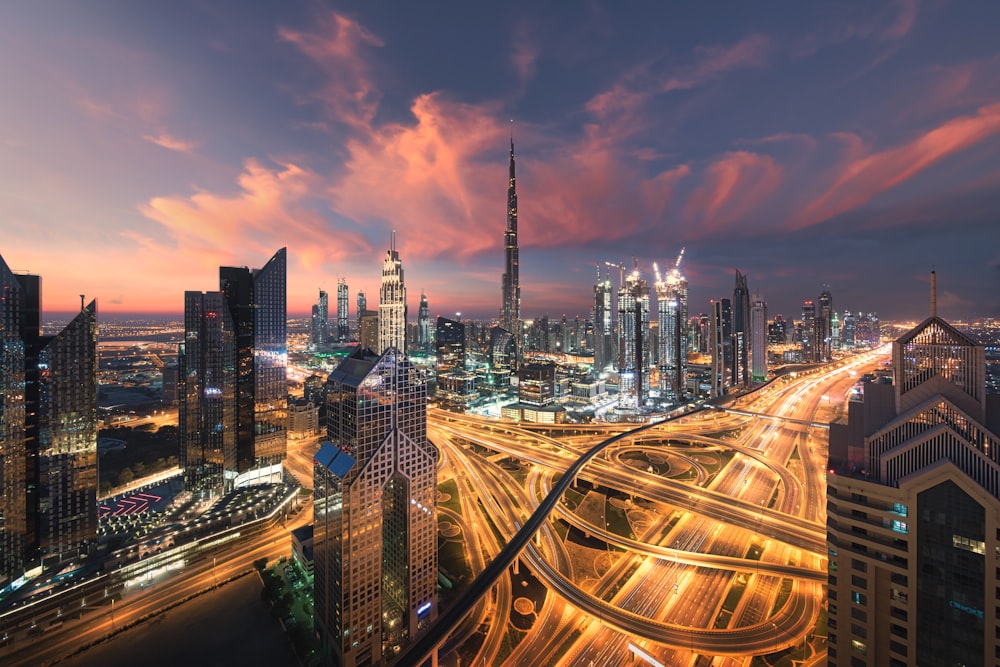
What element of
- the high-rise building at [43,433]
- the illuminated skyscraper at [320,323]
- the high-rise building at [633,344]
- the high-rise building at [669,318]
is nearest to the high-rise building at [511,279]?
the high-rise building at [633,344]

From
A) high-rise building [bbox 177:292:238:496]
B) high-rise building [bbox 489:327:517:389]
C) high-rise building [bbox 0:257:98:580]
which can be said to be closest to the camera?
high-rise building [bbox 0:257:98:580]

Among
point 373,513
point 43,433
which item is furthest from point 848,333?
point 43,433

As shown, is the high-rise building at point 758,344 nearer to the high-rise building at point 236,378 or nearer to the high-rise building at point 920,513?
the high-rise building at point 920,513

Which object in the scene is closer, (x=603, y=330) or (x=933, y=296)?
(x=933, y=296)

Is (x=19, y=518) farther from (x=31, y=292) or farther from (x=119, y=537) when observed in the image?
(x=31, y=292)

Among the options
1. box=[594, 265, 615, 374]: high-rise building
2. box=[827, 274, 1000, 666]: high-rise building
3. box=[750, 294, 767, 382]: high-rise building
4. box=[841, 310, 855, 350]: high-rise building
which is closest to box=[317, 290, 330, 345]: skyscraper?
box=[594, 265, 615, 374]: high-rise building

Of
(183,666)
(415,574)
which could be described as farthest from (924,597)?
(183,666)

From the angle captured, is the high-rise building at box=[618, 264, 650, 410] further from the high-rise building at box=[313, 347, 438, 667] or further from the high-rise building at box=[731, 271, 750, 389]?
the high-rise building at box=[313, 347, 438, 667]

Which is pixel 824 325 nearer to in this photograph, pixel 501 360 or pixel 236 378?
pixel 501 360
